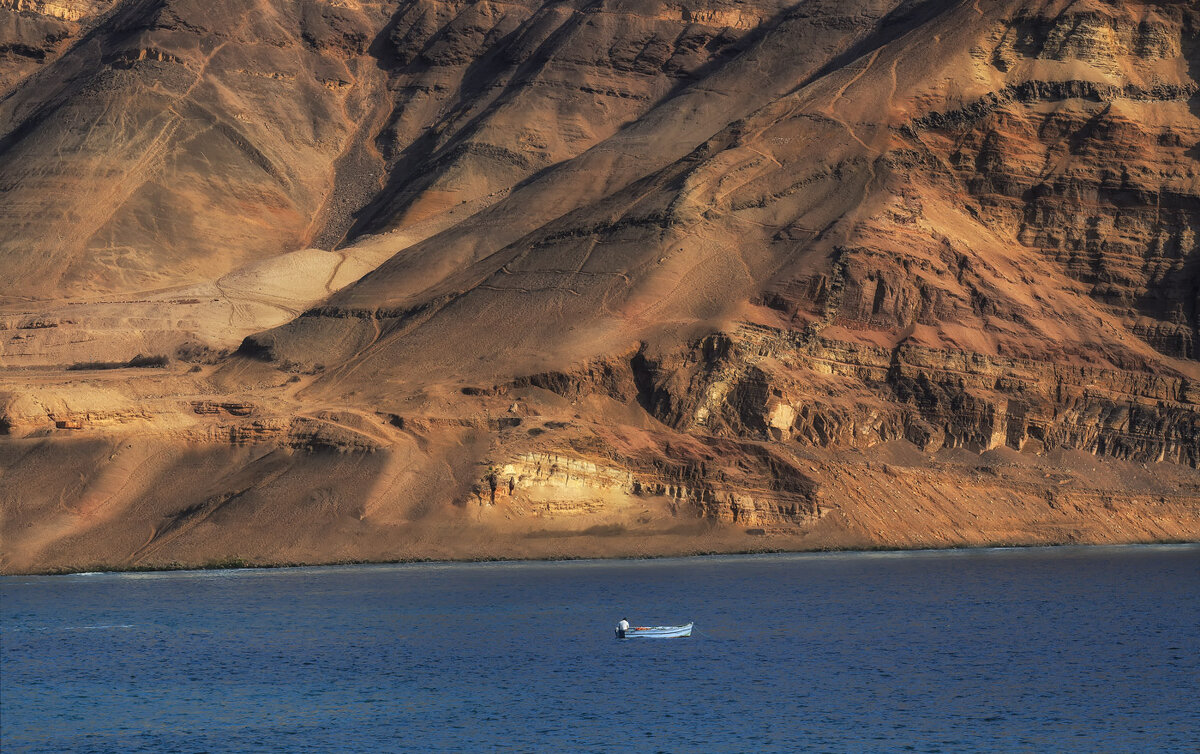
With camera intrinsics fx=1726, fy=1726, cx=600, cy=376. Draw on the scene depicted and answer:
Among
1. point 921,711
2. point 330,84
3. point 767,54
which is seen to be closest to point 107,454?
point 921,711

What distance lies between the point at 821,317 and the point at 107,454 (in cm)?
3994

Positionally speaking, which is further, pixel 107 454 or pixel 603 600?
pixel 107 454

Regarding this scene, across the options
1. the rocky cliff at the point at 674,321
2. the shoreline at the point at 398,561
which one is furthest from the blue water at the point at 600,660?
the rocky cliff at the point at 674,321

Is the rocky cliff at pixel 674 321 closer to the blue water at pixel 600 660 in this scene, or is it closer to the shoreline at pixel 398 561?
the shoreline at pixel 398 561

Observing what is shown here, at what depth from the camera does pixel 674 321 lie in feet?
323

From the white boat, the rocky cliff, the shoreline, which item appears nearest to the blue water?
the white boat

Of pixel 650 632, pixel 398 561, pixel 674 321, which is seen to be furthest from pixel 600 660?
pixel 674 321

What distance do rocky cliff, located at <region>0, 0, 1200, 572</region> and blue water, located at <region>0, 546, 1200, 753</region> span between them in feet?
17.4

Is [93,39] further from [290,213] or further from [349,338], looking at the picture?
[349,338]

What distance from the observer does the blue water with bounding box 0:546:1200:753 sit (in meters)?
41.9

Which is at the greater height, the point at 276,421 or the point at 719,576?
the point at 276,421

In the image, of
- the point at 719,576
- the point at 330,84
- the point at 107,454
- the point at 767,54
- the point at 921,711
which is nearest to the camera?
the point at 921,711

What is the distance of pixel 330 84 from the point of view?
178m

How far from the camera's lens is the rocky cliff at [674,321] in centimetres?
8594
